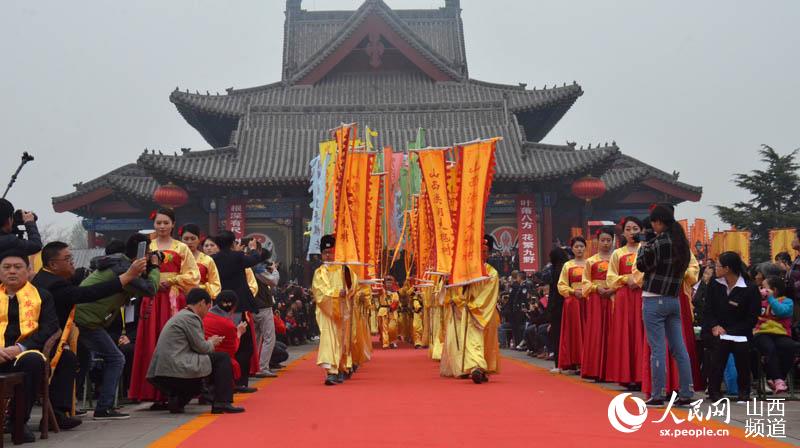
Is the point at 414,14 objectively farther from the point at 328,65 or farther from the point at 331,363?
the point at 331,363

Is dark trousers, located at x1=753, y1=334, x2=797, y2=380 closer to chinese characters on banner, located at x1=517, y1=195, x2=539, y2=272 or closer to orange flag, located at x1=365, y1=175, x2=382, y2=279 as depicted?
orange flag, located at x1=365, y1=175, x2=382, y2=279

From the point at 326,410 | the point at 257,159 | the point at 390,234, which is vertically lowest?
the point at 326,410

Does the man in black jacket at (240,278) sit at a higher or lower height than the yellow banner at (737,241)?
lower

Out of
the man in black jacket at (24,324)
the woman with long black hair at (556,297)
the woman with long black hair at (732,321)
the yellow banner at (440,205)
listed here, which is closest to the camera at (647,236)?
the woman with long black hair at (732,321)

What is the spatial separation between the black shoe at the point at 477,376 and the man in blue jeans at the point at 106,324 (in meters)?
3.84

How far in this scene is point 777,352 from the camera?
856 centimetres

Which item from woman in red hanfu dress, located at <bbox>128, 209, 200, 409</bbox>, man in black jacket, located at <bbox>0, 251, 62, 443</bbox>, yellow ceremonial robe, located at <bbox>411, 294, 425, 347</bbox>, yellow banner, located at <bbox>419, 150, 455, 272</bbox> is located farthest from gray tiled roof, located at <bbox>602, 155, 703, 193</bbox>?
man in black jacket, located at <bbox>0, 251, 62, 443</bbox>

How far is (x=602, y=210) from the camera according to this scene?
99.7 ft

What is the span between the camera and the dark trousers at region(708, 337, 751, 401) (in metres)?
8.19

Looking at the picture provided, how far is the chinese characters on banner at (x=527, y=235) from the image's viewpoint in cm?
Result: 2636

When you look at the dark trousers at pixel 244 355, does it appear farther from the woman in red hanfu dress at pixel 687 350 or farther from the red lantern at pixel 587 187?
the red lantern at pixel 587 187

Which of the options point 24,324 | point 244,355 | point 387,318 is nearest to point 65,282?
point 24,324

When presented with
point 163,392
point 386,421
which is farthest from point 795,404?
point 163,392

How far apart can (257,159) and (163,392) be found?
20.5m
